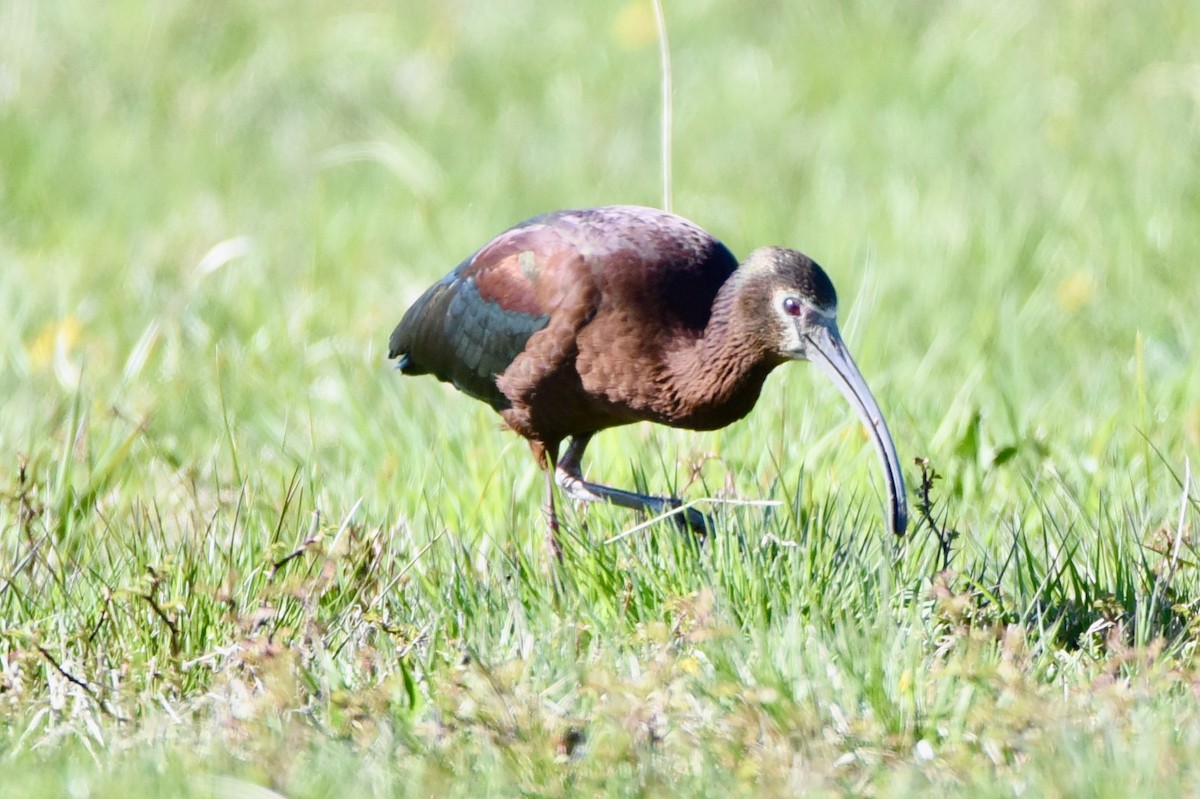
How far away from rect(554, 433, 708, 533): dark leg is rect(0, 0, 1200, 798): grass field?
0.34 ft

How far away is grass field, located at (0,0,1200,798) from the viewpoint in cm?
308

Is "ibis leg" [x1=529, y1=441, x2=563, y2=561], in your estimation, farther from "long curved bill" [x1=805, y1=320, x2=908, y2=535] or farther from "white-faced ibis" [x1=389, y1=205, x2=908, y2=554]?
"long curved bill" [x1=805, y1=320, x2=908, y2=535]

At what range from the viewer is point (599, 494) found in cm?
436

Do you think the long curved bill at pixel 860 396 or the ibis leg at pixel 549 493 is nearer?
the long curved bill at pixel 860 396

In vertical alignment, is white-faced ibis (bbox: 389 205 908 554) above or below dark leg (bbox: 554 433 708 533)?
above

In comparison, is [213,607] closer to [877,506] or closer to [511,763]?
[511,763]

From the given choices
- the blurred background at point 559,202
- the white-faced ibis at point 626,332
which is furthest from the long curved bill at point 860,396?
the blurred background at point 559,202

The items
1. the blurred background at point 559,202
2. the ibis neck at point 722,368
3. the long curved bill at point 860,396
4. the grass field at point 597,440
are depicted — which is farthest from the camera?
the blurred background at point 559,202

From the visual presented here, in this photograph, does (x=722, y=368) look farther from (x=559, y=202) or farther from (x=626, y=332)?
(x=559, y=202)

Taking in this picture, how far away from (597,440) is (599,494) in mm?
724

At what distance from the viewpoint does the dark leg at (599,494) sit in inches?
157

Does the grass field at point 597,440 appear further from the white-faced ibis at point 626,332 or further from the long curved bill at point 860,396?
the white-faced ibis at point 626,332

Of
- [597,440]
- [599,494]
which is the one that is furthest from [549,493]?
[597,440]

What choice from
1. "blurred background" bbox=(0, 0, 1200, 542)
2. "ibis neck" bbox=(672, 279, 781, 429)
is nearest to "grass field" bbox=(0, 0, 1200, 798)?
"blurred background" bbox=(0, 0, 1200, 542)
